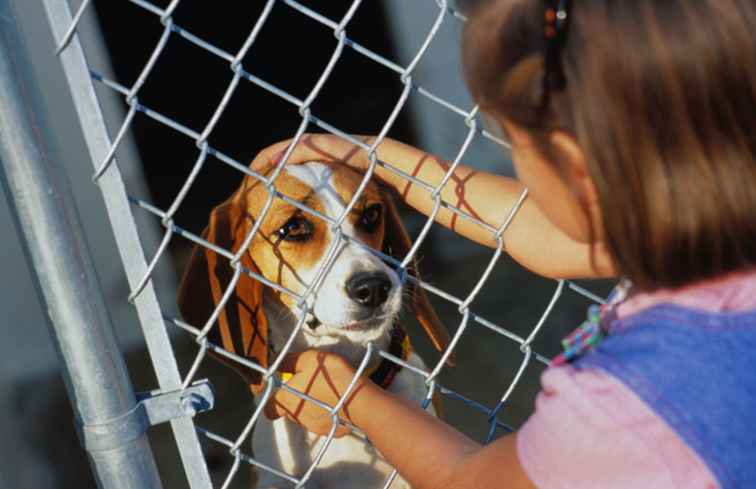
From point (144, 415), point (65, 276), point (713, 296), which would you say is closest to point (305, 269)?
point (144, 415)

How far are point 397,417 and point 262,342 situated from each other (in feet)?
2.61

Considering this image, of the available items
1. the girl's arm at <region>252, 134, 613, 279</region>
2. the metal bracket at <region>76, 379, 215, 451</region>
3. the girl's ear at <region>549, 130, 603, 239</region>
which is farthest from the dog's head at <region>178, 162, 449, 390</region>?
the girl's ear at <region>549, 130, 603, 239</region>

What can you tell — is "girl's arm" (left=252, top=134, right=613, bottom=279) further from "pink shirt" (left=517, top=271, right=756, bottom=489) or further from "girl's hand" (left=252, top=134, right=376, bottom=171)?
"pink shirt" (left=517, top=271, right=756, bottom=489)

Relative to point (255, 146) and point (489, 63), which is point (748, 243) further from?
point (255, 146)

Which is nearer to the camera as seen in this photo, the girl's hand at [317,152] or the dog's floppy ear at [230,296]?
the girl's hand at [317,152]

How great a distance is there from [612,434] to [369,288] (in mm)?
1301

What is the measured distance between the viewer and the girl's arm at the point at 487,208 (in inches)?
64.9

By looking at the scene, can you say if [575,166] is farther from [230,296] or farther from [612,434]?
[230,296]

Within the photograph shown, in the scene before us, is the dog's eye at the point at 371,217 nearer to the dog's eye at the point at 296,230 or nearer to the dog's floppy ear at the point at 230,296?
the dog's eye at the point at 296,230

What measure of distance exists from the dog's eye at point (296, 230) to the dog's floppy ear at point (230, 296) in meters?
0.10

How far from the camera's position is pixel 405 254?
2.61 metres

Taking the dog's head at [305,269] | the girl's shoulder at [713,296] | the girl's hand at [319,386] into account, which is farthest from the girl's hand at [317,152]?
the girl's shoulder at [713,296]

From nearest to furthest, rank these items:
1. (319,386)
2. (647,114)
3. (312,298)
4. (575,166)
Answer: (647,114) < (575,166) < (319,386) < (312,298)

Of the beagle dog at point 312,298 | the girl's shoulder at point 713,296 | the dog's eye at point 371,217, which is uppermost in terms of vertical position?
the girl's shoulder at point 713,296
